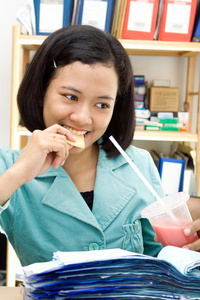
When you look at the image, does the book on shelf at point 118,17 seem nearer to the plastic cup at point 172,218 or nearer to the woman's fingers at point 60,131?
the woman's fingers at point 60,131

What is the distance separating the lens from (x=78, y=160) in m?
1.13

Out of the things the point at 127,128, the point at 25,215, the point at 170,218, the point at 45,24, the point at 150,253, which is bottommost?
the point at 150,253

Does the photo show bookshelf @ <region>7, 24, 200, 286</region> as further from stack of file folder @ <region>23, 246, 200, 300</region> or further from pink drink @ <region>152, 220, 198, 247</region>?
stack of file folder @ <region>23, 246, 200, 300</region>

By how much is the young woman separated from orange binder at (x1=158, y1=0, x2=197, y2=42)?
106cm

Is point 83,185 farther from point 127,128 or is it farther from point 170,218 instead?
point 170,218

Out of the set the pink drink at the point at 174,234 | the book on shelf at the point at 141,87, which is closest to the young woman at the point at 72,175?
the pink drink at the point at 174,234

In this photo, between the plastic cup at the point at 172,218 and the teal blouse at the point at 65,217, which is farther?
the teal blouse at the point at 65,217

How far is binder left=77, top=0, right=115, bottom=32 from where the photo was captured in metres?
2.00

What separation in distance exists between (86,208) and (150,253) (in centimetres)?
28

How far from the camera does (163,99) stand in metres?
2.32

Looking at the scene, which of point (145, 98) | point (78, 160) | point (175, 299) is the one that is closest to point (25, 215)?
point (78, 160)

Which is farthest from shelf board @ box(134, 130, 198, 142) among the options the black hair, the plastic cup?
the plastic cup

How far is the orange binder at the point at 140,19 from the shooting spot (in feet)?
6.61

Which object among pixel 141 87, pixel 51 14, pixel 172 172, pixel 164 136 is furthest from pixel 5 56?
pixel 172 172
